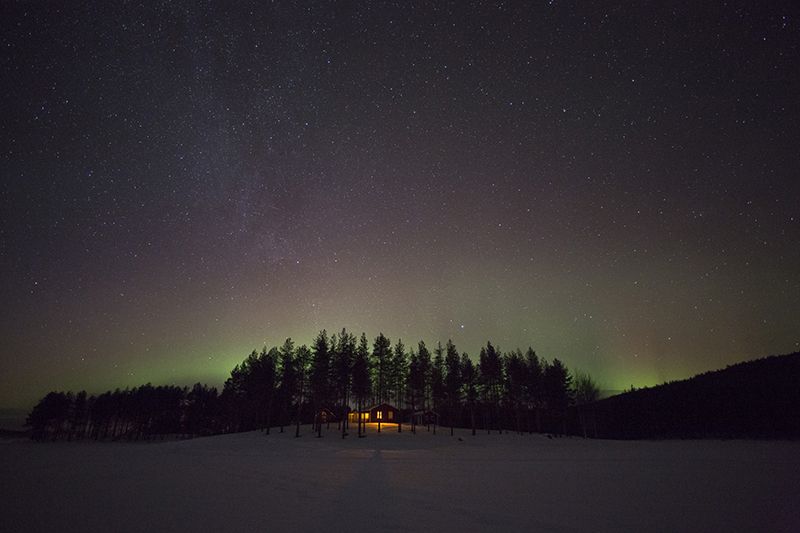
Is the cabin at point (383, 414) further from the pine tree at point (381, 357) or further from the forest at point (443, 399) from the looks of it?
the pine tree at point (381, 357)

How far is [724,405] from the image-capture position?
35062 millimetres

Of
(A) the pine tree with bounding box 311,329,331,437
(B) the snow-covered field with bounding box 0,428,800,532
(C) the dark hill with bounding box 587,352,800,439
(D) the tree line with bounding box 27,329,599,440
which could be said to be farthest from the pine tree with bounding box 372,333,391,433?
(B) the snow-covered field with bounding box 0,428,800,532

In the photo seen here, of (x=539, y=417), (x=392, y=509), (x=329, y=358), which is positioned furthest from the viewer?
(x=539, y=417)

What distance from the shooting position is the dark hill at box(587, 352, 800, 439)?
99.6 feet

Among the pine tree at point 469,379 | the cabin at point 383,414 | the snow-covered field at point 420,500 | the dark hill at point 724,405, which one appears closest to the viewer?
the snow-covered field at point 420,500

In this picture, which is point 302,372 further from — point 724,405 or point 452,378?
point 724,405

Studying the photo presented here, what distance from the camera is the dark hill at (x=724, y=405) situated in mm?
30344

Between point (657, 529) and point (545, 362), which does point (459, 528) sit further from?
point (545, 362)

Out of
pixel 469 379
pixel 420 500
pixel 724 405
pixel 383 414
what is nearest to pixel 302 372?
pixel 383 414

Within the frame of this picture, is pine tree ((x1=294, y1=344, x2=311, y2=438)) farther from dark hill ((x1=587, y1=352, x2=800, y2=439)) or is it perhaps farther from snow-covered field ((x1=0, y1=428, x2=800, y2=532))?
dark hill ((x1=587, y1=352, x2=800, y2=439))

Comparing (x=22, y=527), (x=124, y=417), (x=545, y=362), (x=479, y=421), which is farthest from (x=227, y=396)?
(x=22, y=527)

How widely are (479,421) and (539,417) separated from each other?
1447 centimetres

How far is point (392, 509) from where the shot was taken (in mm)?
9211

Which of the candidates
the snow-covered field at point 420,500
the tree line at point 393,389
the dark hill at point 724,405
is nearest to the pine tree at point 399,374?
the tree line at point 393,389
